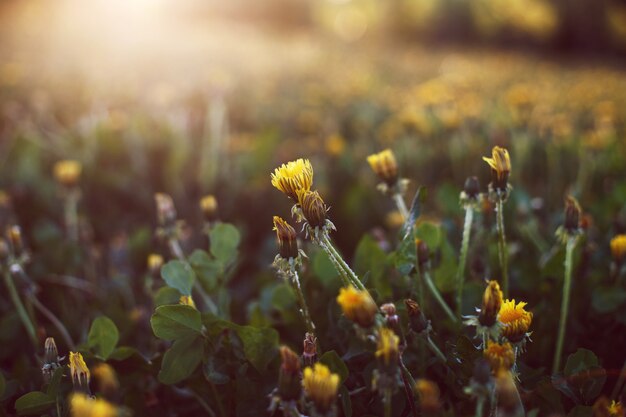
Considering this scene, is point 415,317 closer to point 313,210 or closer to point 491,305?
point 491,305

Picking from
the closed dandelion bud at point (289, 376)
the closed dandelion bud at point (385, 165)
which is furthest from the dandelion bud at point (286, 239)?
the closed dandelion bud at point (385, 165)

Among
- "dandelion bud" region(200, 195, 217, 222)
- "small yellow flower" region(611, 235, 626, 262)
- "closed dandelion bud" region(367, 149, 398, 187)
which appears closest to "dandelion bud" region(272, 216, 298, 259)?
"closed dandelion bud" region(367, 149, 398, 187)

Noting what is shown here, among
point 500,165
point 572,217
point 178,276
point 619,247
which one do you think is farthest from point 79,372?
point 619,247

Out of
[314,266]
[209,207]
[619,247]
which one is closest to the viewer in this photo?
[619,247]

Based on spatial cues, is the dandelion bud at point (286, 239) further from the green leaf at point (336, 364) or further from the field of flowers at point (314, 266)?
the green leaf at point (336, 364)

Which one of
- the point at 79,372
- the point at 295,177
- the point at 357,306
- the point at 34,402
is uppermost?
the point at 295,177

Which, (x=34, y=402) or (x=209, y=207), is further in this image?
(x=209, y=207)

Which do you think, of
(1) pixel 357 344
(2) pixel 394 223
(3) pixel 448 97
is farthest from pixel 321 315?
(3) pixel 448 97
